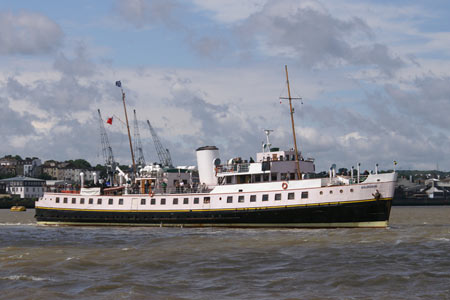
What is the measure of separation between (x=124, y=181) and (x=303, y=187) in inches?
938

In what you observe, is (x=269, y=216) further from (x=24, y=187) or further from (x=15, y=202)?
(x=24, y=187)

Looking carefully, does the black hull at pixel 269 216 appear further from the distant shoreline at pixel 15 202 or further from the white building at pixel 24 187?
the white building at pixel 24 187

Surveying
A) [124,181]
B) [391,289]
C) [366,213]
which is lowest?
[391,289]

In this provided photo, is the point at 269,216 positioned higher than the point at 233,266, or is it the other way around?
the point at 269,216

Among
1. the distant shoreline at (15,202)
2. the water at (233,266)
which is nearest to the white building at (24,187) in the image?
the distant shoreline at (15,202)

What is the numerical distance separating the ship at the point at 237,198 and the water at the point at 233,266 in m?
2.80

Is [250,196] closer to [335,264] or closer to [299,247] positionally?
[299,247]

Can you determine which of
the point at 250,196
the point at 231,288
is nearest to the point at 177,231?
the point at 250,196

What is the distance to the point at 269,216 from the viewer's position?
48.9 metres

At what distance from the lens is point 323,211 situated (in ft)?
154

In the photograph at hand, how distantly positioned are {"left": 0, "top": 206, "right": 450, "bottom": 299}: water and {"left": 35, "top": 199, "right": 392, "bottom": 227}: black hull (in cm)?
226

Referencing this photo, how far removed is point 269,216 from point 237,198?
10.6 feet

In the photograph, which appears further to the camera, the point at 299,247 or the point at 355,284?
the point at 299,247

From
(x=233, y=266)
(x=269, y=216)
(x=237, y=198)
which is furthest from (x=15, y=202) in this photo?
(x=233, y=266)
